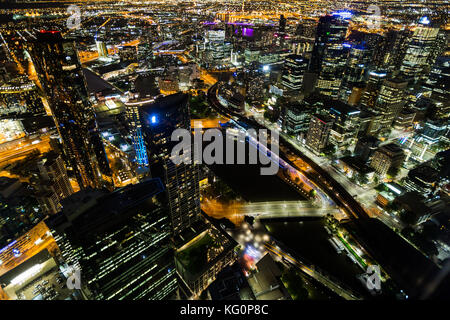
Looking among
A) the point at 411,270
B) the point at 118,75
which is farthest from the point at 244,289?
the point at 118,75

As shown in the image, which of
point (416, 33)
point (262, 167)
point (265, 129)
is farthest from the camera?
point (416, 33)

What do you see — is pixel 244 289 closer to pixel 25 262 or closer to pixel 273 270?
pixel 273 270

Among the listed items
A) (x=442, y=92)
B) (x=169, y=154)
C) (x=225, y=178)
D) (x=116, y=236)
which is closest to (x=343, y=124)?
(x=442, y=92)

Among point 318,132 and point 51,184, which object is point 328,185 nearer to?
point 318,132

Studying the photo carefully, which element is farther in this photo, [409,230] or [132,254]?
[409,230]

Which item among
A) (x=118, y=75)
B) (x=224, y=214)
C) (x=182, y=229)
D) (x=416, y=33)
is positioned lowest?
(x=224, y=214)

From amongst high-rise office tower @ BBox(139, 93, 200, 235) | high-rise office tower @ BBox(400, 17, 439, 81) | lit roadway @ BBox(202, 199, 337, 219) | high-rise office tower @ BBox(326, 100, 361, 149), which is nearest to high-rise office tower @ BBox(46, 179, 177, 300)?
high-rise office tower @ BBox(139, 93, 200, 235)
